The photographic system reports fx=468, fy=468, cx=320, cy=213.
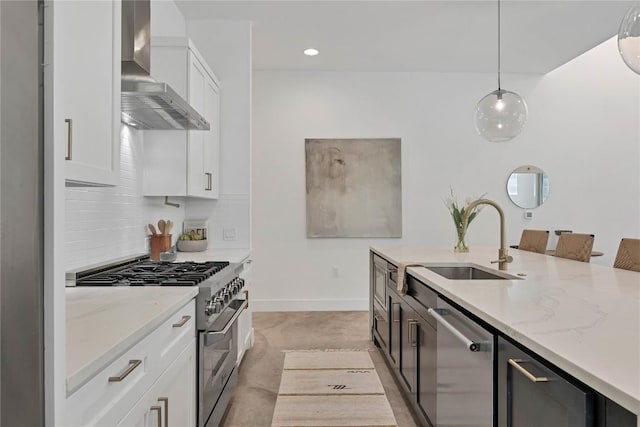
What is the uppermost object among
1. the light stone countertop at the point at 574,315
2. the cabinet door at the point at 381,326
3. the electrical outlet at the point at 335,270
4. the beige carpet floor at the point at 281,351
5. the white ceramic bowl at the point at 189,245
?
the white ceramic bowl at the point at 189,245

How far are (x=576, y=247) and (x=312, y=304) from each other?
3.18m

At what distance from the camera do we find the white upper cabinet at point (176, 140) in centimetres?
312

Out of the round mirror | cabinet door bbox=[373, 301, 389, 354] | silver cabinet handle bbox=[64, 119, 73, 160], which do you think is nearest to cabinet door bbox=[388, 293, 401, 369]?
cabinet door bbox=[373, 301, 389, 354]

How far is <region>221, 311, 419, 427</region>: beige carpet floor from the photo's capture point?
8.89ft

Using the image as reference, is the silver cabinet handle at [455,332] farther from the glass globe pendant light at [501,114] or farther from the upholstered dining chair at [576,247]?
the glass globe pendant light at [501,114]

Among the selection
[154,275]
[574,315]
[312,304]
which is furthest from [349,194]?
[574,315]

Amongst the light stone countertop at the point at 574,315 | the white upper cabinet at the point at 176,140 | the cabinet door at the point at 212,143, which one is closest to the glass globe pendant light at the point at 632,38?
the light stone countertop at the point at 574,315

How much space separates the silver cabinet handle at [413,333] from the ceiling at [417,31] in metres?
2.58

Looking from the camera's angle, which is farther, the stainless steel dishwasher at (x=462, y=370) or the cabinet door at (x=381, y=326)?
the cabinet door at (x=381, y=326)

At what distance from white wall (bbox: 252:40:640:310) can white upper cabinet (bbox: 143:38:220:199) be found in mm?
2118

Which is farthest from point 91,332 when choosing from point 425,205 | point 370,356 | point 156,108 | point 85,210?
point 425,205

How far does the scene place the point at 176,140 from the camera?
3221 millimetres

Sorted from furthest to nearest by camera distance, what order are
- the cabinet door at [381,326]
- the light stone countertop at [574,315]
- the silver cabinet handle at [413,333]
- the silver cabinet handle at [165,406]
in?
the cabinet door at [381,326] < the silver cabinet handle at [413,333] < the silver cabinet handle at [165,406] < the light stone countertop at [574,315]

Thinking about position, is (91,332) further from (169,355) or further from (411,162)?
(411,162)
